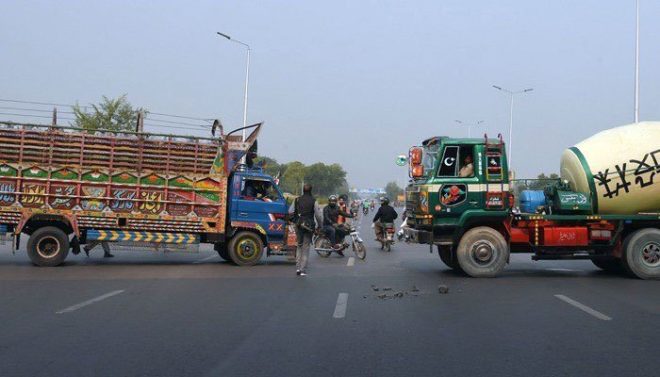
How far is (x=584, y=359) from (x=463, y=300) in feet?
12.8

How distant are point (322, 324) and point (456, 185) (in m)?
5.96

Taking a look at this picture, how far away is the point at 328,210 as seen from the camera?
18.6m

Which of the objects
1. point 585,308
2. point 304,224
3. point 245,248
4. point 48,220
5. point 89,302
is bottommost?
point 89,302

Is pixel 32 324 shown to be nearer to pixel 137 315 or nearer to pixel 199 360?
pixel 137 315

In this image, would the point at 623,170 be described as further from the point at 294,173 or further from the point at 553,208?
the point at 294,173

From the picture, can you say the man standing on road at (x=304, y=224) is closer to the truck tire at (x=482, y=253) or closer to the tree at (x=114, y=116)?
the truck tire at (x=482, y=253)

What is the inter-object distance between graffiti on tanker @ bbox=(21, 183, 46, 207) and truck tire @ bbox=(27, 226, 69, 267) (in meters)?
0.60

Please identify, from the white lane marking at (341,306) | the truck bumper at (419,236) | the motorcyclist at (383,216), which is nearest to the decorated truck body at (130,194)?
the truck bumper at (419,236)

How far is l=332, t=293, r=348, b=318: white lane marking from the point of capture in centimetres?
873

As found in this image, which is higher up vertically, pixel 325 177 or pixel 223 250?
pixel 325 177

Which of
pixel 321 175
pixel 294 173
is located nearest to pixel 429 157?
pixel 294 173

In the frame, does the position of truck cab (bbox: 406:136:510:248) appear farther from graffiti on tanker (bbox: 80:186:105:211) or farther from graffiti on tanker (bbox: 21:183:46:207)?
graffiti on tanker (bbox: 21:183:46:207)

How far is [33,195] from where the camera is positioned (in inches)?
577

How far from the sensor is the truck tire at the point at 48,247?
1453cm
